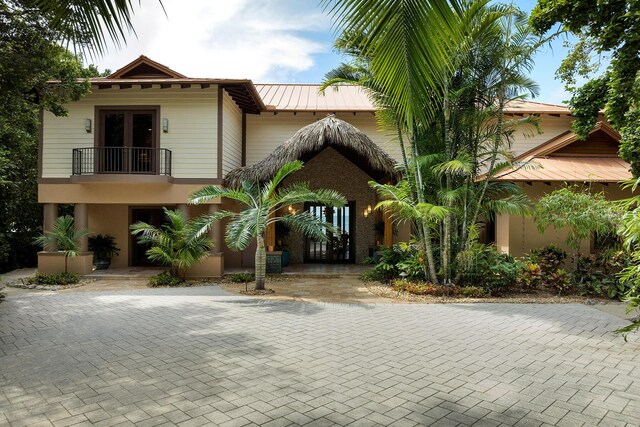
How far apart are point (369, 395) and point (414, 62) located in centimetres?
328

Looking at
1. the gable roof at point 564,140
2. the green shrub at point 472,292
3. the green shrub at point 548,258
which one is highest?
the gable roof at point 564,140

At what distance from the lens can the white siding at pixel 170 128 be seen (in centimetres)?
1265

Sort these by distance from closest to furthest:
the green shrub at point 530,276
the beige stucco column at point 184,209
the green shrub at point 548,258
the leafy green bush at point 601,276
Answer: the leafy green bush at point 601,276, the green shrub at point 530,276, the green shrub at point 548,258, the beige stucco column at point 184,209

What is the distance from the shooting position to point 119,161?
12938 millimetres

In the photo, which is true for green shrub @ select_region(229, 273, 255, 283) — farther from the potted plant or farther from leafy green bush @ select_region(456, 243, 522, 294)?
leafy green bush @ select_region(456, 243, 522, 294)

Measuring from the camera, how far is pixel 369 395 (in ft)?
12.9

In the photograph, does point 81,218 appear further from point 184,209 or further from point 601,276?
point 601,276

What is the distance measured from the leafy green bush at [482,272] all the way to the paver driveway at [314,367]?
73.0 inches

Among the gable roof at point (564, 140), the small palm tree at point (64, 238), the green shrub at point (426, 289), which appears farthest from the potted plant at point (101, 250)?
the gable roof at point (564, 140)

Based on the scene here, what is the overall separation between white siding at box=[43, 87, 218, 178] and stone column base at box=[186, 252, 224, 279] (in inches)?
104

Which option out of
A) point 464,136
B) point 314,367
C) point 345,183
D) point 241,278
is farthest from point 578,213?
point 241,278

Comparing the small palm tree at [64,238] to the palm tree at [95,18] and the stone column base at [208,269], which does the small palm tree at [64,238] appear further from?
the palm tree at [95,18]

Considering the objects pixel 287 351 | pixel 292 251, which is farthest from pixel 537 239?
pixel 287 351

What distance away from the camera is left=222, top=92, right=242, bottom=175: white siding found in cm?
1302
